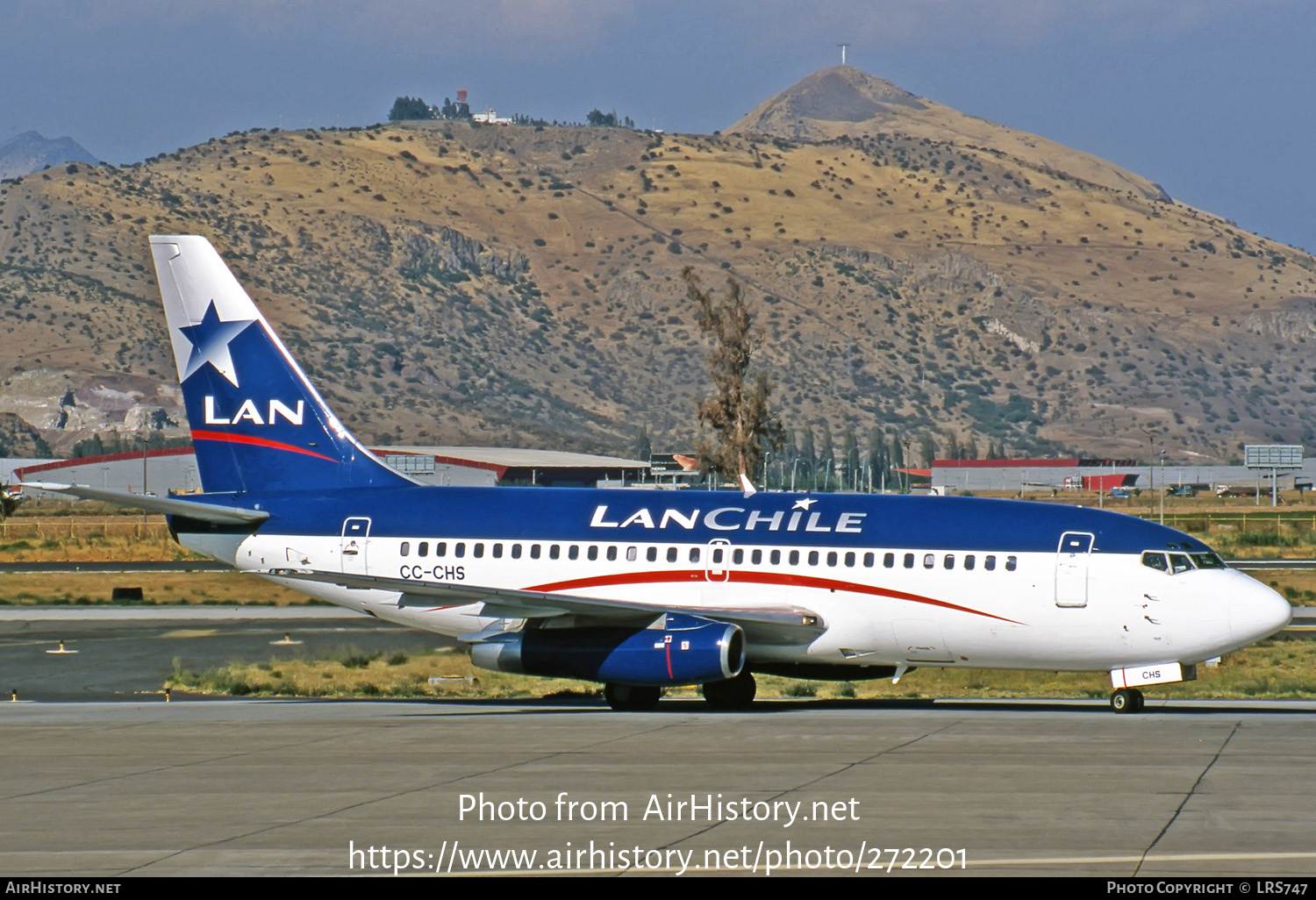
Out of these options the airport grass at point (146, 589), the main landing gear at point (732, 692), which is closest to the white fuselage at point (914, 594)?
the main landing gear at point (732, 692)

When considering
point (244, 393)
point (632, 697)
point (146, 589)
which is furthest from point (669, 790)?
point (146, 589)

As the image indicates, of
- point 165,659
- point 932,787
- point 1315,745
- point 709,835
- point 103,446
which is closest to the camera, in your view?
point 709,835

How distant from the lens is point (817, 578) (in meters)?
30.4

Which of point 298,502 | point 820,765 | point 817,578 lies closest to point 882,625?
point 817,578

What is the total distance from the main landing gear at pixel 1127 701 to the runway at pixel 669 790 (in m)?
0.23

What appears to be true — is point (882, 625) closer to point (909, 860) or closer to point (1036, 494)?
point (909, 860)

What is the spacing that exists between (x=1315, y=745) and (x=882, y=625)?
321 inches

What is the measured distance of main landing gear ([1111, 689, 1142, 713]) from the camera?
2914 centimetres

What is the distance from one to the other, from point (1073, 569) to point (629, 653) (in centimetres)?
803

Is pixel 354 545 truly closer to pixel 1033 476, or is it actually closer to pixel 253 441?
pixel 253 441

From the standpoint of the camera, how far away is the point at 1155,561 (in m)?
28.9

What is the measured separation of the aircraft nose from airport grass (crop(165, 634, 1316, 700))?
6562 millimetres

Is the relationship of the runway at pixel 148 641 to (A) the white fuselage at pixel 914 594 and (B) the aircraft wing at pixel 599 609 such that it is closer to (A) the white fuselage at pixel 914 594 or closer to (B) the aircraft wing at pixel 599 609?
(B) the aircraft wing at pixel 599 609

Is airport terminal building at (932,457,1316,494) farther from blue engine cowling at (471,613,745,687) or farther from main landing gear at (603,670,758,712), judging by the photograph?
blue engine cowling at (471,613,745,687)
